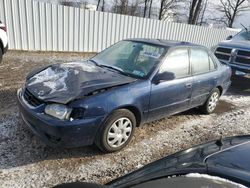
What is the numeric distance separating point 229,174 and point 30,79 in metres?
3.16

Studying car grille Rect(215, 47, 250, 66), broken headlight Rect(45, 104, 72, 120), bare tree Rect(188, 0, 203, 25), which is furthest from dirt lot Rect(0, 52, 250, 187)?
bare tree Rect(188, 0, 203, 25)

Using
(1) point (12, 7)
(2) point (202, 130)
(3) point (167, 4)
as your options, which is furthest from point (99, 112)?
(3) point (167, 4)

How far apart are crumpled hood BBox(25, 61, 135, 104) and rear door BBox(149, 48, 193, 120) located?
21.3 inches

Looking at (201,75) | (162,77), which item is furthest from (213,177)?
(201,75)

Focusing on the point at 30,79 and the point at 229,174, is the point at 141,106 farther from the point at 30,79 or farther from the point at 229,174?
the point at 229,174

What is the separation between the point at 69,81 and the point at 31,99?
22.5 inches

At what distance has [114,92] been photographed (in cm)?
361

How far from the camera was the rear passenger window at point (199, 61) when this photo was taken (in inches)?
194

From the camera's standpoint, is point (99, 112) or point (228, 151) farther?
point (99, 112)

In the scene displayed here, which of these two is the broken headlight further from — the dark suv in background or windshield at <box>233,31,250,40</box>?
windshield at <box>233,31,250,40</box>

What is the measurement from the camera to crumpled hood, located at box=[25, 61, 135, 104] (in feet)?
11.3

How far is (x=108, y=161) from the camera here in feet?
11.9

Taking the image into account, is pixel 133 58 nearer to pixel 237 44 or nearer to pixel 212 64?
pixel 212 64

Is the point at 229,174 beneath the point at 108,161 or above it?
above
